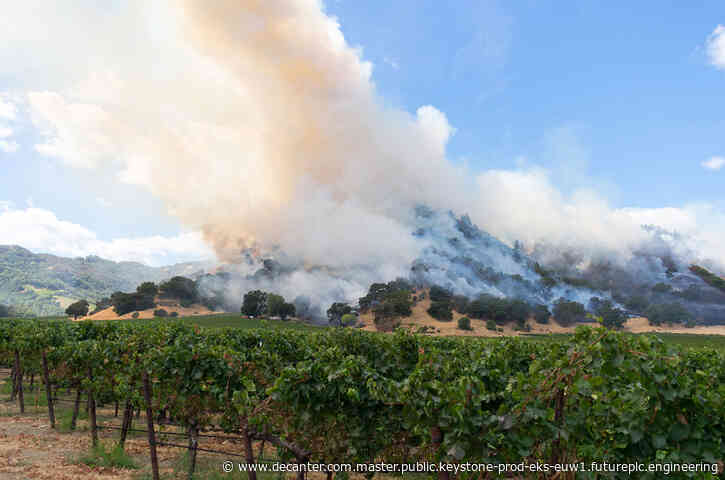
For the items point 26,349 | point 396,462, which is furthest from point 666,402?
point 26,349

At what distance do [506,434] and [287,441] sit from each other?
4.73 meters

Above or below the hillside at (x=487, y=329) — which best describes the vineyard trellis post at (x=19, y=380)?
above

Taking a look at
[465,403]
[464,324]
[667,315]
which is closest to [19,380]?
[465,403]

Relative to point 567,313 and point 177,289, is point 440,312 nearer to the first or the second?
point 567,313

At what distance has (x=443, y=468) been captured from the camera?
5.50m

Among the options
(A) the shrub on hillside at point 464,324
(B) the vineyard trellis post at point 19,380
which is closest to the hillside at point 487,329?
(A) the shrub on hillside at point 464,324

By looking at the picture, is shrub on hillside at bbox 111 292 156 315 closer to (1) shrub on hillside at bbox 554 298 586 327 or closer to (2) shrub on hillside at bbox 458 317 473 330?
(2) shrub on hillside at bbox 458 317 473 330

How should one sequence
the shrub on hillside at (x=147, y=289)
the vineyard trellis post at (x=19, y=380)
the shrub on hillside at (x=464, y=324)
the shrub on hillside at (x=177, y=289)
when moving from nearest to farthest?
the vineyard trellis post at (x=19, y=380) < the shrub on hillside at (x=464, y=324) < the shrub on hillside at (x=147, y=289) < the shrub on hillside at (x=177, y=289)

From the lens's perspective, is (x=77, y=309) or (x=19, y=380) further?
(x=77, y=309)

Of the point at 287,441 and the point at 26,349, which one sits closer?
the point at 287,441

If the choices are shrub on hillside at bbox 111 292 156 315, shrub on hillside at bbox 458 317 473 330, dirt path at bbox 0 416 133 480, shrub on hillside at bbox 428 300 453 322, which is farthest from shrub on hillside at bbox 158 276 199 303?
dirt path at bbox 0 416 133 480

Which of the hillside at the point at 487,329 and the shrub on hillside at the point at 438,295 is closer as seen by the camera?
the hillside at the point at 487,329

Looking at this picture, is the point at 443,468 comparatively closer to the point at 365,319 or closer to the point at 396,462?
the point at 396,462

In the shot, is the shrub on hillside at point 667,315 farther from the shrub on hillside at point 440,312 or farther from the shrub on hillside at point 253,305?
the shrub on hillside at point 253,305
